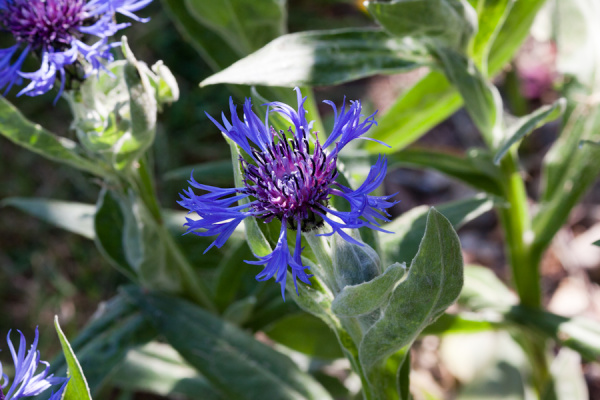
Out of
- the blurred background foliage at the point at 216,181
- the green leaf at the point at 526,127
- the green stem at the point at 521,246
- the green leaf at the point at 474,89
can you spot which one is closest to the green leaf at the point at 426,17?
the green leaf at the point at 474,89

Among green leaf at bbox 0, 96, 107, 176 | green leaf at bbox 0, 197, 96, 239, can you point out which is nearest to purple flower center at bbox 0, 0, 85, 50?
green leaf at bbox 0, 96, 107, 176

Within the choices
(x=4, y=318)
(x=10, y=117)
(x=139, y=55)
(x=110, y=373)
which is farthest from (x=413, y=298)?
(x=139, y=55)

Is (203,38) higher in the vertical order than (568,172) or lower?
higher

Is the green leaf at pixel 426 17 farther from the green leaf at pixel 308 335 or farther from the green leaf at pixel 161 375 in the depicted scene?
the green leaf at pixel 161 375

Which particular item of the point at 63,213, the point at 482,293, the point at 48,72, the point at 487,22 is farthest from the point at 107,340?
the point at 487,22

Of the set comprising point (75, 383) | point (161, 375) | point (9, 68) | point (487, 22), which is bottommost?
point (161, 375)

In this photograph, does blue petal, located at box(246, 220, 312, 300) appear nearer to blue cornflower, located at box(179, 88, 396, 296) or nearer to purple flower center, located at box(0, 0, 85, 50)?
blue cornflower, located at box(179, 88, 396, 296)

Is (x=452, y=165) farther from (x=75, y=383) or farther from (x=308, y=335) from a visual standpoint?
(x=75, y=383)
